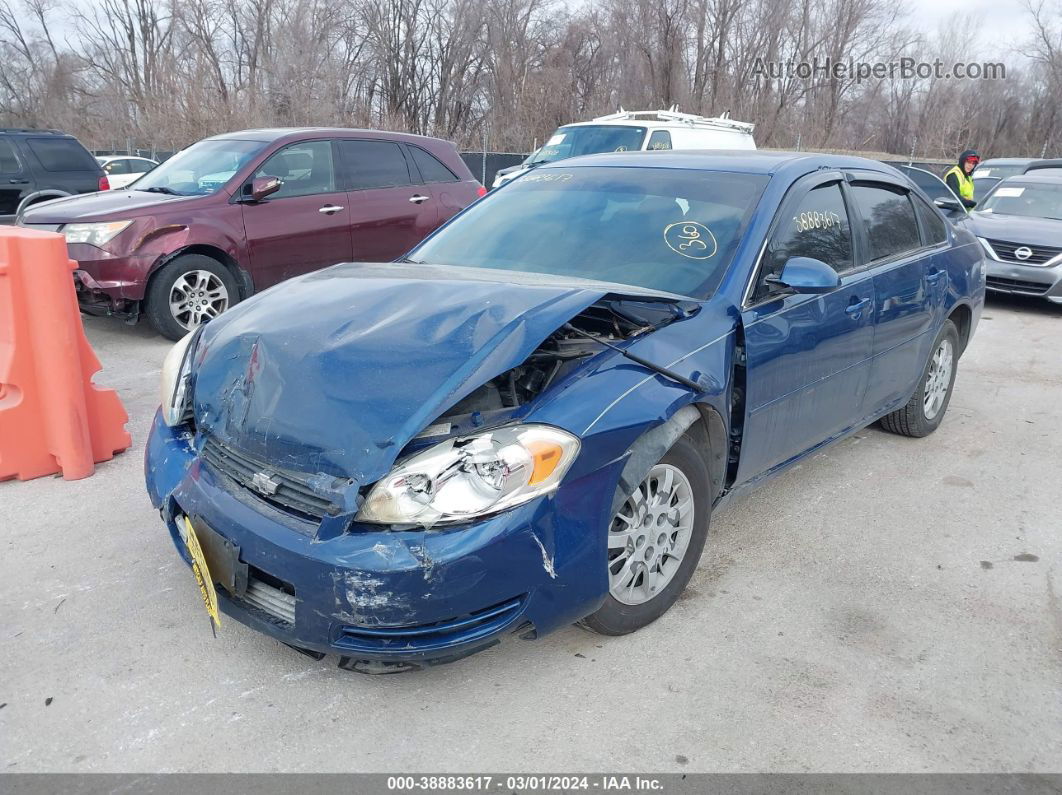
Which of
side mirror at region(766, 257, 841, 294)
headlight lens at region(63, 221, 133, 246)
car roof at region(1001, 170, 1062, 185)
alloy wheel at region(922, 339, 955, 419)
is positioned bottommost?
alloy wheel at region(922, 339, 955, 419)

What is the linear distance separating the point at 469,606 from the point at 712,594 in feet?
4.33

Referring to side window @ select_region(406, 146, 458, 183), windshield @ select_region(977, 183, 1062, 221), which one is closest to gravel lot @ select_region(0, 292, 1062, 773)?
side window @ select_region(406, 146, 458, 183)

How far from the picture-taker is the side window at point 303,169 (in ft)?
24.8

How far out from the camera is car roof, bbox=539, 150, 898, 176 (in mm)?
3882

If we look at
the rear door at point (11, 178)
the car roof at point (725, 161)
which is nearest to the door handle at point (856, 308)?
the car roof at point (725, 161)

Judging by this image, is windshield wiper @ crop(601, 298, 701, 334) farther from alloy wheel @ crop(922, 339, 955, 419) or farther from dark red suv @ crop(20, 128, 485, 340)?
dark red suv @ crop(20, 128, 485, 340)

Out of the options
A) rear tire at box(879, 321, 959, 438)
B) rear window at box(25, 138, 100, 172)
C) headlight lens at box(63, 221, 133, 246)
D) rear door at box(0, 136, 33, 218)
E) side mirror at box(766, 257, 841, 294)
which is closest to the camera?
side mirror at box(766, 257, 841, 294)

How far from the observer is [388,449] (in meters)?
2.46

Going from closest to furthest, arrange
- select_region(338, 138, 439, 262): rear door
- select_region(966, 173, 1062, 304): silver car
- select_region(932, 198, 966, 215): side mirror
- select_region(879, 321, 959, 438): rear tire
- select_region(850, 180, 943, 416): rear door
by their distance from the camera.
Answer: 1. select_region(850, 180, 943, 416): rear door
2. select_region(879, 321, 959, 438): rear tire
3. select_region(932, 198, 966, 215): side mirror
4. select_region(338, 138, 439, 262): rear door
5. select_region(966, 173, 1062, 304): silver car

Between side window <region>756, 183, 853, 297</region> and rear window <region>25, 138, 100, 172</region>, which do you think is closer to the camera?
side window <region>756, 183, 853, 297</region>

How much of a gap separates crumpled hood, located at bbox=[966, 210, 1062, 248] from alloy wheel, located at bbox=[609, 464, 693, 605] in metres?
8.06

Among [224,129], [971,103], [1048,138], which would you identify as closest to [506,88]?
[224,129]

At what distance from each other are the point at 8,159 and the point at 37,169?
1.16ft
